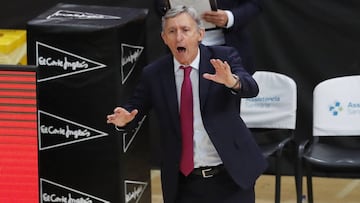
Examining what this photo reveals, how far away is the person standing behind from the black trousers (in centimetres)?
151

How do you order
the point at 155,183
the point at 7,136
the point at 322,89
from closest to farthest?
the point at 7,136 < the point at 322,89 < the point at 155,183

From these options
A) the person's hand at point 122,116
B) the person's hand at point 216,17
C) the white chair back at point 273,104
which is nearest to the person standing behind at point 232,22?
the person's hand at point 216,17

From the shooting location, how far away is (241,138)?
159 inches

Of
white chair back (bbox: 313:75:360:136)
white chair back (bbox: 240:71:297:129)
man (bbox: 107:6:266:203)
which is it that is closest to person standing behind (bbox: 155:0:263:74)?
white chair back (bbox: 240:71:297:129)

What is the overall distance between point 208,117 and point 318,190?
2950 mm

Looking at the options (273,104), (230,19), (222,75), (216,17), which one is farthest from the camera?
(273,104)

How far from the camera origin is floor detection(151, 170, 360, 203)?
638 centimetres

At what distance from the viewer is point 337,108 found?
5898 mm

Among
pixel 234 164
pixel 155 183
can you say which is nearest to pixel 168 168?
pixel 234 164

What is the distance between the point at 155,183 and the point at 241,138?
2998mm

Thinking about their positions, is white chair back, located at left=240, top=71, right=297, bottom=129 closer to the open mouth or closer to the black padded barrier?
the black padded barrier

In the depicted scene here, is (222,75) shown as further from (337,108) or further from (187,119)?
(337,108)

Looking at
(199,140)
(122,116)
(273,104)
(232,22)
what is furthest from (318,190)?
(122,116)

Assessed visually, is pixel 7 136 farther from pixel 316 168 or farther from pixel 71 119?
pixel 316 168
